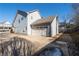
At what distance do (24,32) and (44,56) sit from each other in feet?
0.98

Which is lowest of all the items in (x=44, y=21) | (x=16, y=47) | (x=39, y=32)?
(x=16, y=47)

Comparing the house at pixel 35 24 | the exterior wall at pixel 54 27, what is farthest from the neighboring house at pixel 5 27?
the exterior wall at pixel 54 27

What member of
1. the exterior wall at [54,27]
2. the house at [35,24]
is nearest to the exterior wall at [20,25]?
the house at [35,24]

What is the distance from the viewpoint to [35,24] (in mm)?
1762

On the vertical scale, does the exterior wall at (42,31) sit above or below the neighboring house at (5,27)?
below

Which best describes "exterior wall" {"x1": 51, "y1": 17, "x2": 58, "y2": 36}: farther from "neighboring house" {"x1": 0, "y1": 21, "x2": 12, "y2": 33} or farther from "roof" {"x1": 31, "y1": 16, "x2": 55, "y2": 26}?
"neighboring house" {"x1": 0, "y1": 21, "x2": 12, "y2": 33}

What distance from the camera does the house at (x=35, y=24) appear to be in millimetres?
1745

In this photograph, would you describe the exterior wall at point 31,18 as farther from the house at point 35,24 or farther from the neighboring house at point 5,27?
the neighboring house at point 5,27

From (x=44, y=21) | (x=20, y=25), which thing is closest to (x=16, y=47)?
(x=20, y=25)

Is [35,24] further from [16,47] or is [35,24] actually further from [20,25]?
[16,47]

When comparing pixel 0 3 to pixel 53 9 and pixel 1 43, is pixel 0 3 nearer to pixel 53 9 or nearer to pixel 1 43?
pixel 1 43

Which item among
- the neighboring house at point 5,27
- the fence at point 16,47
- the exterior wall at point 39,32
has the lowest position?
the fence at point 16,47

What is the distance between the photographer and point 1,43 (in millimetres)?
1738

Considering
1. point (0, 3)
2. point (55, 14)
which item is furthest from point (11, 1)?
point (55, 14)
